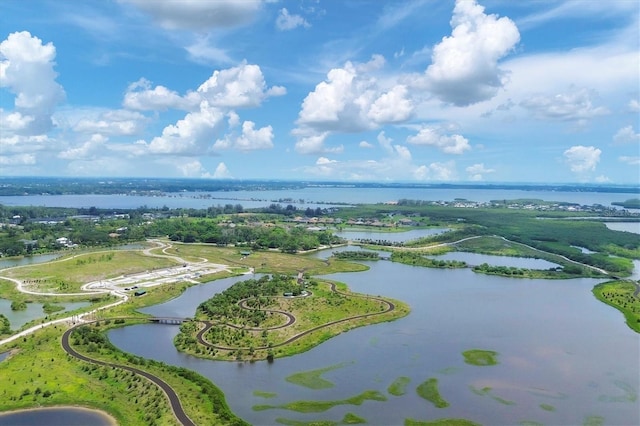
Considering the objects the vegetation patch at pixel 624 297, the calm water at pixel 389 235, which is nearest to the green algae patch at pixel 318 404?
the vegetation patch at pixel 624 297

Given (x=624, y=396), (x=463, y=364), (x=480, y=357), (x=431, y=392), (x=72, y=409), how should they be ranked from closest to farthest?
(x=72, y=409) → (x=624, y=396) → (x=431, y=392) → (x=463, y=364) → (x=480, y=357)

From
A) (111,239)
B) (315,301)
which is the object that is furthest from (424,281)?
(111,239)

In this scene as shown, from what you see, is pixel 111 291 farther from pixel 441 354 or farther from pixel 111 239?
pixel 111 239

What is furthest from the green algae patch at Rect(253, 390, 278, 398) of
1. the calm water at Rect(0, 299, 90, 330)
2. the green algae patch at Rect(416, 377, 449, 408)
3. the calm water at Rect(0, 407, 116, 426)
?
the calm water at Rect(0, 299, 90, 330)

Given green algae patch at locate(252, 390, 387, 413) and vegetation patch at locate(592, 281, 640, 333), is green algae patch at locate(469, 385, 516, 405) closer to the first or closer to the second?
green algae patch at locate(252, 390, 387, 413)

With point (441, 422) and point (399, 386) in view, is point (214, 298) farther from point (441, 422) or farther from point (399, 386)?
point (441, 422)

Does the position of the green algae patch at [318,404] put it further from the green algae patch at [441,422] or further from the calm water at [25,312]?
A: the calm water at [25,312]

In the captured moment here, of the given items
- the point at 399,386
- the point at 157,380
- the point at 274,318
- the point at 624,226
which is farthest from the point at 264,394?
the point at 624,226
